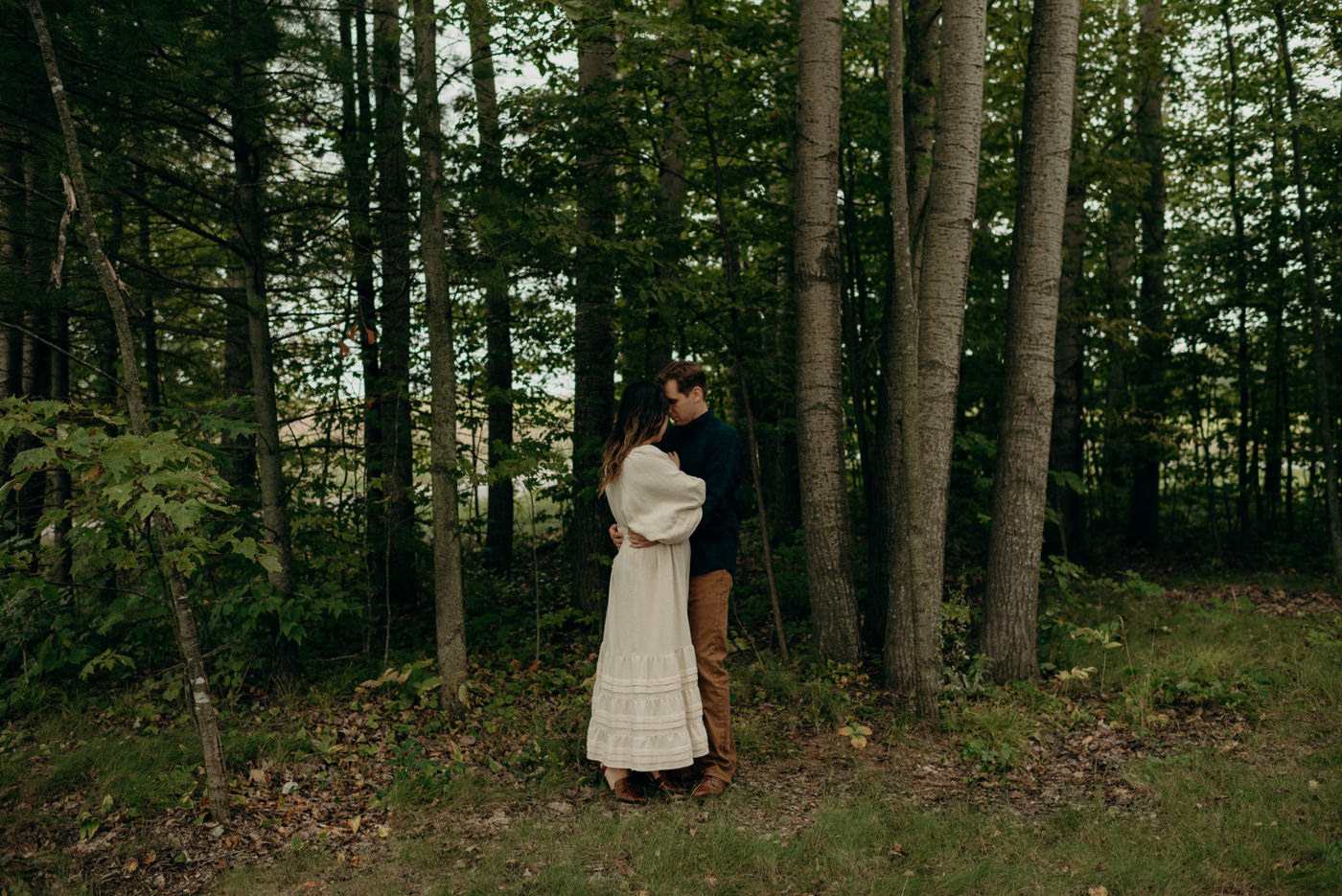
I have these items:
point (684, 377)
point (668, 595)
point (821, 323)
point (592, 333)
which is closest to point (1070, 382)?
point (821, 323)

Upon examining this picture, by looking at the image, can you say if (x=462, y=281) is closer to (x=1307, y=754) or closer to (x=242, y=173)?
(x=242, y=173)

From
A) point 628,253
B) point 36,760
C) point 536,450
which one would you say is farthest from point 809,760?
point 36,760

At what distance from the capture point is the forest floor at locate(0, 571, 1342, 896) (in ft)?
11.6

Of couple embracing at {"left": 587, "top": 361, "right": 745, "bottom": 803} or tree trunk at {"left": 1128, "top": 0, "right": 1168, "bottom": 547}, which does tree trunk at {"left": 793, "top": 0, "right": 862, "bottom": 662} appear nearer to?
couple embracing at {"left": 587, "top": 361, "right": 745, "bottom": 803}

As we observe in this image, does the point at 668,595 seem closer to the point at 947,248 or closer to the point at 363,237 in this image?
the point at 947,248

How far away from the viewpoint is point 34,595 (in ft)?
19.8

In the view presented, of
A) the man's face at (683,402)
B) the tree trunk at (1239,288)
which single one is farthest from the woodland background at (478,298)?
the man's face at (683,402)

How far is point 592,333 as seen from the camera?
23.9ft

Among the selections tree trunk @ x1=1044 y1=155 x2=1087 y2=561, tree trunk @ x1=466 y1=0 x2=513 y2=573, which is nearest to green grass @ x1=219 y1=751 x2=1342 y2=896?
tree trunk @ x1=466 y1=0 x2=513 y2=573

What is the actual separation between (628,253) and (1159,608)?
631cm

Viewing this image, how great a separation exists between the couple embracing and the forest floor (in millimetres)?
272

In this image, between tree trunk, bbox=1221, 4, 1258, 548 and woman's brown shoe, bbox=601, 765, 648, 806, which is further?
tree trunk, bbox=1221, 4, 1258, 548

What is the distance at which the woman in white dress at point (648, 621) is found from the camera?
422cm

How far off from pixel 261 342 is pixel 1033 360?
18.8 ft
